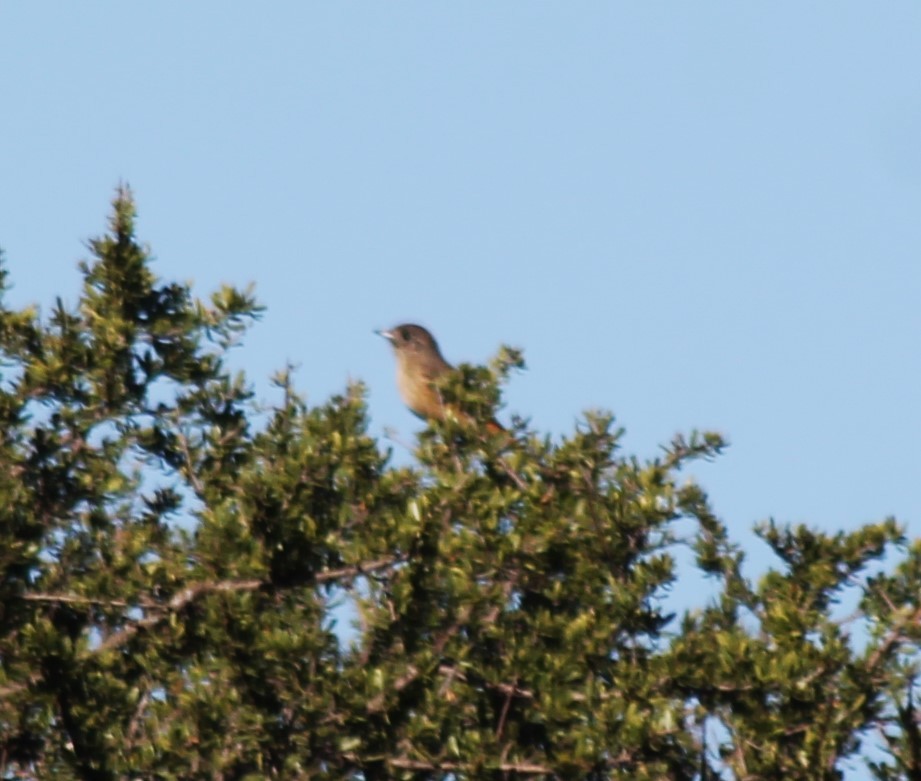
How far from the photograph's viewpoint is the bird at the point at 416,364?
1379cm

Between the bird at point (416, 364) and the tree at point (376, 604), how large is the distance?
4377 mm

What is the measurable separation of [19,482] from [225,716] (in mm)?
1571

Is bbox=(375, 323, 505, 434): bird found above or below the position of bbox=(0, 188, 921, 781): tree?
above

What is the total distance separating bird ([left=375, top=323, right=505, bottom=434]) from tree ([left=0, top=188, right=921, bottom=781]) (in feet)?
14.4

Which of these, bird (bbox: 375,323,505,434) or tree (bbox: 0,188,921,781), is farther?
bird (bbox: 375,323,505,434)

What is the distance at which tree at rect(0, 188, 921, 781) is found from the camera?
7.48m

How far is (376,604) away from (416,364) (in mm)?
6570

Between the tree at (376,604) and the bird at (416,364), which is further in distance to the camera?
the bird at (416,364)

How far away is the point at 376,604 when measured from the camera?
305 inches

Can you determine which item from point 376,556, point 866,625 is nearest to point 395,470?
point 376,556

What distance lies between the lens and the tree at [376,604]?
7477 millimetres

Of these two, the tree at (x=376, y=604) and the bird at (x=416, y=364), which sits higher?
the bird at (x=416, y=364)

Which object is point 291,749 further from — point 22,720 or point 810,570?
point 810,570

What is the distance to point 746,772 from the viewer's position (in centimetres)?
740
